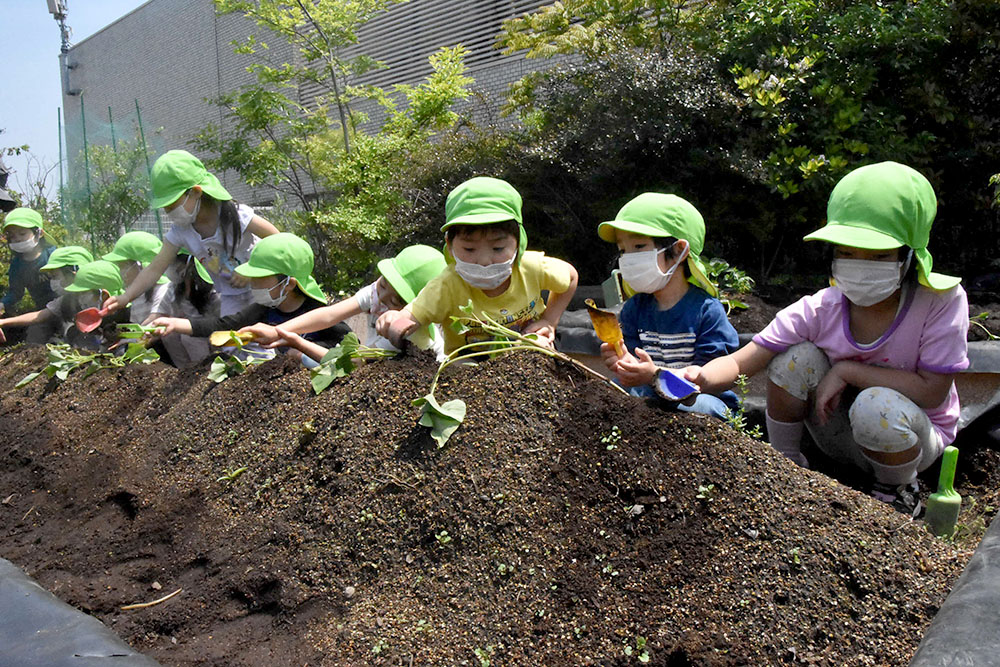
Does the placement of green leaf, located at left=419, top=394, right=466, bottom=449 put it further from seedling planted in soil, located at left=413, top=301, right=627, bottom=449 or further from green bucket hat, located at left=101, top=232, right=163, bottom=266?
green bucket hat, located at left=101, top=232, right=163, bottom=266

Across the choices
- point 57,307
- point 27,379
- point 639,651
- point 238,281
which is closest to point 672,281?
point 639,651

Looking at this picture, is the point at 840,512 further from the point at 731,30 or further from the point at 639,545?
the point at 731,30

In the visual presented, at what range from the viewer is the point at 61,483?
3.28 metres

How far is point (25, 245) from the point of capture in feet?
23.5

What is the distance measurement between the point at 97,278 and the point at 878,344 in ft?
17.3

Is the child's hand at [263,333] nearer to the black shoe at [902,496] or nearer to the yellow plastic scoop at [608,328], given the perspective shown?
the yellow plastic scoop at [608,328]

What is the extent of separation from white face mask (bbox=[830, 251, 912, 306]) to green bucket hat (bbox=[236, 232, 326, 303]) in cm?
263

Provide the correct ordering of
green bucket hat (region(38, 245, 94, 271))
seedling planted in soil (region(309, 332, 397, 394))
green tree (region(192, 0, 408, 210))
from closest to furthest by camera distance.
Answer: seedling planted in soil (region(309, 332, 397, 394)), green bucket hat (region(38, 245, 94, 271)), green tree (region(192, 0, 408, 210))

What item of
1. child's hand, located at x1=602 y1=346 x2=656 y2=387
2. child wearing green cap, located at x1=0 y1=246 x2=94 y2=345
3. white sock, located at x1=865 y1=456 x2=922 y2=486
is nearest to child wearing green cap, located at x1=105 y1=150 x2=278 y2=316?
child wearing green cap, located at x1=0 y1=246 x2=94 y2=345

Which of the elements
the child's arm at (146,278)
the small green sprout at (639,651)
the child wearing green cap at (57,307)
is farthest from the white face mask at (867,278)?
the child wearing green cap at (57,307)

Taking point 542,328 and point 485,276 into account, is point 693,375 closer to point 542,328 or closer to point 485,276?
point 542,328

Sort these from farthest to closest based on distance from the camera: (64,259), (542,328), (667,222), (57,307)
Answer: (57,307) → (64,259) → (542,328) → (667,222)

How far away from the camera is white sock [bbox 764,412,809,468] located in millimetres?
2826

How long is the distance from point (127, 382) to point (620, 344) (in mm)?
2700
